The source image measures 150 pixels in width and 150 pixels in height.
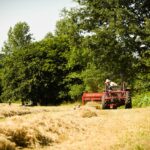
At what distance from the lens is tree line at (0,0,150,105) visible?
3750 centimetres

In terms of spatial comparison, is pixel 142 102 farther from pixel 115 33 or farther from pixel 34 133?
pixel 34 133

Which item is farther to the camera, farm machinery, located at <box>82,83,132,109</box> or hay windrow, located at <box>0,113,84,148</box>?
farm machinery, located at <box>82,83,132,109</box>

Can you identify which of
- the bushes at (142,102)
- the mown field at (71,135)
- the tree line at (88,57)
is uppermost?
the tree line at (88,57)

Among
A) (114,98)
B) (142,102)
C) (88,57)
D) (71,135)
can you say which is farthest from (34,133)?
(88,57)

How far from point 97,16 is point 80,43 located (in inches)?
125

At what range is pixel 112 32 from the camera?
3747 centimetres

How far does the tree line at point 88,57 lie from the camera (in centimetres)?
3750

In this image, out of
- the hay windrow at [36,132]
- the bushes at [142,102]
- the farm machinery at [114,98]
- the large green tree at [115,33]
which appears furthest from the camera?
the large green tree at [115,33]

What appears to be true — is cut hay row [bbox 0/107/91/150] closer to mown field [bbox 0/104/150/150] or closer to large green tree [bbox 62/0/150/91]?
mown field [bbox 0/104/150/150]

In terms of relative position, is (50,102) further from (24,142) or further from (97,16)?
(24,142)

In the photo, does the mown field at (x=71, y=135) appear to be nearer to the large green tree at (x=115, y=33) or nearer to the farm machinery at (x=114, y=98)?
the farm machinery at (x=114, y=98)

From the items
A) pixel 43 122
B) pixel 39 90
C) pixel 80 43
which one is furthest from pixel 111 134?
pixel 39 90

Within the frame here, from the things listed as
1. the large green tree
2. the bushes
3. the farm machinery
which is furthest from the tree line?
the farm machinery

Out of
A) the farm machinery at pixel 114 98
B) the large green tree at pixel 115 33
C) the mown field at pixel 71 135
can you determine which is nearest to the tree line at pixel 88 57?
the large green tree at pixel 115 33
